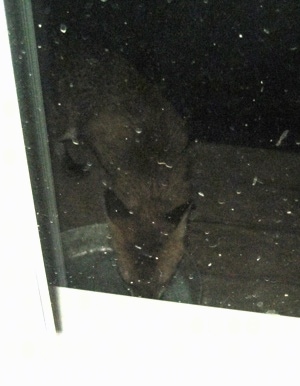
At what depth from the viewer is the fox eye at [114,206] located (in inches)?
26.1

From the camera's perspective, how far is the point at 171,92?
584mm

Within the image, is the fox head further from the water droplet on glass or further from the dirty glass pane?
the water droplet on glass

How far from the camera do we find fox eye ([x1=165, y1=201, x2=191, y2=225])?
0.66 meters

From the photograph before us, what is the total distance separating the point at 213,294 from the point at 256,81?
0.30 meters

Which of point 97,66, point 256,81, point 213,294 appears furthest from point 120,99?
point 213,294

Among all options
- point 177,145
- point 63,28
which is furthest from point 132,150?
point 63,28

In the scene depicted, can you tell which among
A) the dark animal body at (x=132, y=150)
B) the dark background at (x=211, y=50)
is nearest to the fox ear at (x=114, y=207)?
the dark animal body at (x=132, y=150)

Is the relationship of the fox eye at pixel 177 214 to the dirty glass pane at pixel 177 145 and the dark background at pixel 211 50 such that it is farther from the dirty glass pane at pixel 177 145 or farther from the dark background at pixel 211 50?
the dark background at pixel 211 50

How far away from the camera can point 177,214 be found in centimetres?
68

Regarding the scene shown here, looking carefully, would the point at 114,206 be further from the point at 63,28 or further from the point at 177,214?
the point at 63,28

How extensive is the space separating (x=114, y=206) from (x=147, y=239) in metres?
0.06

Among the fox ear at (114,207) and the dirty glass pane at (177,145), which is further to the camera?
the fox ear at (114,207)

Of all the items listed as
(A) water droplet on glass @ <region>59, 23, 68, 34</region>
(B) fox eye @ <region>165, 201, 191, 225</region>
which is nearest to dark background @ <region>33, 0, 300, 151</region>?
(A) water droplet on glass @ <region>59, 23, 68, 34</region>

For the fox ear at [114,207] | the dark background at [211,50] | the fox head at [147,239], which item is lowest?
the fox head at [147,239]
